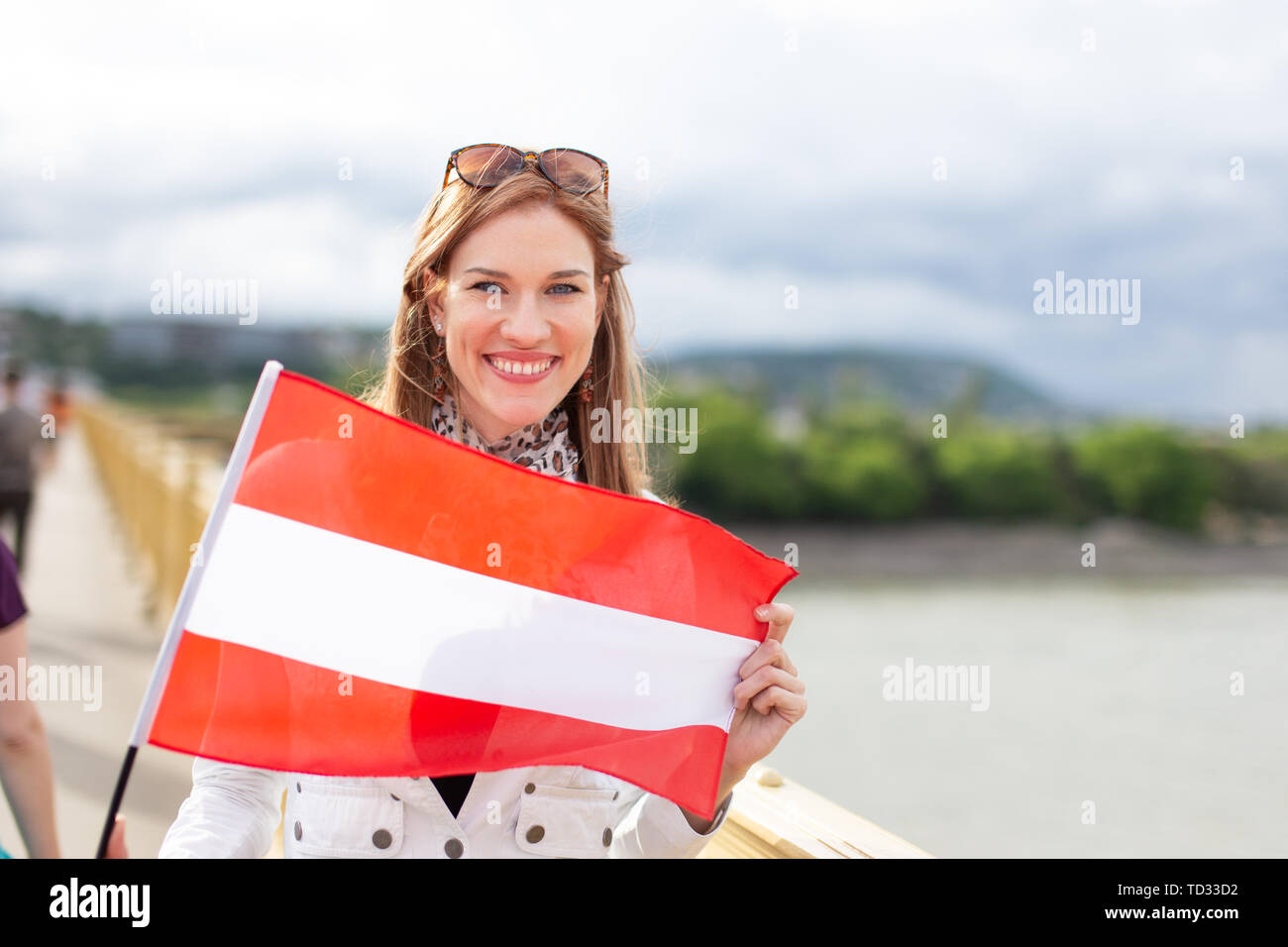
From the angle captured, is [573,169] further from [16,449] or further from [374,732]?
[16,449]

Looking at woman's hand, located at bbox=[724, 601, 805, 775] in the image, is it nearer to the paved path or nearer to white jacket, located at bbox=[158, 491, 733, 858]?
white jacket, located at bbox=[158, 491, 733, 858]

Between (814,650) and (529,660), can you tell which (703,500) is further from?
(529,660)

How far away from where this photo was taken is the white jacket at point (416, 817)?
187 cm

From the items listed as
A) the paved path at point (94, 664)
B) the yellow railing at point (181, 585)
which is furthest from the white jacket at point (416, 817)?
the paved path at point (94, 664)

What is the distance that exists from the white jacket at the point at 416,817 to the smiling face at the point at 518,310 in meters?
0.68

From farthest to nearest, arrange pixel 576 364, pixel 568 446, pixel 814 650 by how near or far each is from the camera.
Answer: pixel 814 650 → pixel 568 446 → pixel 576 364

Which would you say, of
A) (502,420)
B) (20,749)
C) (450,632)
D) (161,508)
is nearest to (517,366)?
(502,420)

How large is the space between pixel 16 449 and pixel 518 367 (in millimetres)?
9164

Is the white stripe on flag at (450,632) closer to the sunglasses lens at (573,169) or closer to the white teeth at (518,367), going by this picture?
the white teeth at (518,367)

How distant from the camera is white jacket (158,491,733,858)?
1.87 meters

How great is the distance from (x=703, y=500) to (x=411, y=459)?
33.0 m

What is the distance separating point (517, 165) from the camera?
2094 mm

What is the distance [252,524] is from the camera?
72.2 inches
